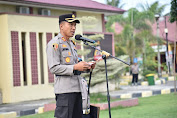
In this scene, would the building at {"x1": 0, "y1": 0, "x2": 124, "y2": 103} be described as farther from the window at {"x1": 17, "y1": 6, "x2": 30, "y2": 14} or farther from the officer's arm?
the officer's arm

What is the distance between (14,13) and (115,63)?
535 cm

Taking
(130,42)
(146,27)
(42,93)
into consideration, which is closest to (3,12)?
(42,93)

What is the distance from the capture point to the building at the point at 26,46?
17.3m

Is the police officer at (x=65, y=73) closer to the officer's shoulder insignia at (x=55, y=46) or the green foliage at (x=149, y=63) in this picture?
the officer's shoulder insignia at (x=55, y=46)

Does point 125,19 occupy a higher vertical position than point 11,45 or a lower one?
higher

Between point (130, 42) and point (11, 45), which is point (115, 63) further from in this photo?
point (130, 42)

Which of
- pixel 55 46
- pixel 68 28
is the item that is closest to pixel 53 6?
pixel 68 28

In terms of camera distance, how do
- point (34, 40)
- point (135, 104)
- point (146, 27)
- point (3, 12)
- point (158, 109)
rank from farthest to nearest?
point (146, 27)
point (34, 40)
point (3, 12)
point (135, 104)
point (158, 109)

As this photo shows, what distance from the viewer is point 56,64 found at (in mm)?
4910

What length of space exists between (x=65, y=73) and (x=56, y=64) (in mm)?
165

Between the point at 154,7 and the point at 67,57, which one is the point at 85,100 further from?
the point at 154,7

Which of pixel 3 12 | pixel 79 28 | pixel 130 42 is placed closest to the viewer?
pixel 3 12

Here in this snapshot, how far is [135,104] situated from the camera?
41.6 ft

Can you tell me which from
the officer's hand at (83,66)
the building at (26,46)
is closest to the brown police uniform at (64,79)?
the officer's hand at (83,66)
